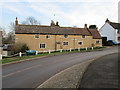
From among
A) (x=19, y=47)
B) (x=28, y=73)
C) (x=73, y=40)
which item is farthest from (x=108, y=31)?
(x=28, y=73)

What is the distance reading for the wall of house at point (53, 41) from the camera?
1396 inches

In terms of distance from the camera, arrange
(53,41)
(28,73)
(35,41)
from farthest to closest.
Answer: (53,41) < (35,41) < (28,73)

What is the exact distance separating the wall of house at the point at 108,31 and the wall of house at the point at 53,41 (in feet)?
49.9

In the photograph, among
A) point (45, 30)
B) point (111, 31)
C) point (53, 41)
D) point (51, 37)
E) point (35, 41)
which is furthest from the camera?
point (111, 31)

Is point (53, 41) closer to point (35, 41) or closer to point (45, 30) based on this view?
point (45, 30)

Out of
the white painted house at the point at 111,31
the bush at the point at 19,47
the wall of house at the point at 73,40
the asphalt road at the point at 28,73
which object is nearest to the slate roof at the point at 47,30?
the wall of house at the point at 73,40

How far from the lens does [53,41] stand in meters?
38.4

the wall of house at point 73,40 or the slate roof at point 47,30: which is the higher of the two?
the slate roof at point 47,30

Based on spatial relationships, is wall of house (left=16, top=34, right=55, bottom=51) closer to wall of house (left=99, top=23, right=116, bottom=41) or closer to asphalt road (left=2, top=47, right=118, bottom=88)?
asphalt road (left=2, top=47, right=118, bottom=88)

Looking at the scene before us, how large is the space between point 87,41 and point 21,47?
2015cm

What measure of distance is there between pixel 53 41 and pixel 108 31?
28.7m

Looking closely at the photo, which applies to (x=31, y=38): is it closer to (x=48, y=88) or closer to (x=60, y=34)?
(x=60, y=34)

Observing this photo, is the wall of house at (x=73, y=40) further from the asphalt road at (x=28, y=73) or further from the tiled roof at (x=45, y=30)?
the asphalt road at (x=28, y=73)

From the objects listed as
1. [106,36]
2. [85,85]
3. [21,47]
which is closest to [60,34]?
[21,47]
